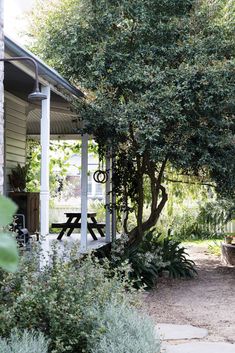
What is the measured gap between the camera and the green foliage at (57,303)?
3738mm

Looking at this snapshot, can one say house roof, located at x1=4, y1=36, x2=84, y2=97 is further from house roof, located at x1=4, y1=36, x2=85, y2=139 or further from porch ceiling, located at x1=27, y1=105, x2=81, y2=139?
porch ceiling, located at x1=27, y1=105, x2=81, y2=139

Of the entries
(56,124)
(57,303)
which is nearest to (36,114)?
(56,124)

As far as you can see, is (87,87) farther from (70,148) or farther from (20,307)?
(70,148)

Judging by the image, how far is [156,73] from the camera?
7980mm

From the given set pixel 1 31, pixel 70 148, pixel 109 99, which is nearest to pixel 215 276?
pixel 109 99

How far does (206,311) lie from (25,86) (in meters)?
4.88

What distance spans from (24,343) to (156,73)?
220 inches

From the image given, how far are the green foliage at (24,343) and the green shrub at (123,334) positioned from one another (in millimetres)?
413

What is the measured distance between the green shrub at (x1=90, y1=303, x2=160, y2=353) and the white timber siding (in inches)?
246

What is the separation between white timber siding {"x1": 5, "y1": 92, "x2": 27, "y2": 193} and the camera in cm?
966

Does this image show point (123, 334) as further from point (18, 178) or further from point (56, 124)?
point (56, 124)

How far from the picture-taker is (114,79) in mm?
8164

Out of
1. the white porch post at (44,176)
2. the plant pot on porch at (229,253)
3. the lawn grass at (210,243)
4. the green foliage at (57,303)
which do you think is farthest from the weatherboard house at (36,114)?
the lawn grass at (210,243)

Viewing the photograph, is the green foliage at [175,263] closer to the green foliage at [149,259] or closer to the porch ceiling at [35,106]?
the green foliage at [149,259]
